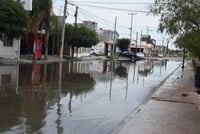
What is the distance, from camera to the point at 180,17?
20.8 meters

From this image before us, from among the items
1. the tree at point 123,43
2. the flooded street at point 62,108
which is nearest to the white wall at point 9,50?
the flooded street at point 62,108

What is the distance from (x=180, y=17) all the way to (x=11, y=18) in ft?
69.9

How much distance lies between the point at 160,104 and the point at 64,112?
15.4 ft

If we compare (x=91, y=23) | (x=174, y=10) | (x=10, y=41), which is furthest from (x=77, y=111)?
(x=91, y=23)

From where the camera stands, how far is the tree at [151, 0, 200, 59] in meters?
19.7

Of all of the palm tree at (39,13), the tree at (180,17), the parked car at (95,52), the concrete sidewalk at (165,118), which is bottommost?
the concrete sidewalk at (165,118)

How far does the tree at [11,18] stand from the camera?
37594mm

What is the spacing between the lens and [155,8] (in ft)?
71.4

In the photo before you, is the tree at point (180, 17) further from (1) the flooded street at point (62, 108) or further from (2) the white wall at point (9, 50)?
(2) the white wall at point (9, 50)

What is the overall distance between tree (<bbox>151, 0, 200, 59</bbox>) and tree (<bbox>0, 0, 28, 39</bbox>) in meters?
18.8

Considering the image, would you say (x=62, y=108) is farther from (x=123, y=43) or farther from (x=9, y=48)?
(x=123, y=43)

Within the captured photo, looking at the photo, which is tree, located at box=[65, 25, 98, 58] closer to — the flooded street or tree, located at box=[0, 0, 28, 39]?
tree, located at box=[0, 0, 28, 39]

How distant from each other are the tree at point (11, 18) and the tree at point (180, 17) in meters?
18.8

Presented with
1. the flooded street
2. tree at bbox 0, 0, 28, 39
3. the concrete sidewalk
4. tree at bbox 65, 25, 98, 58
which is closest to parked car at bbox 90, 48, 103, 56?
tree at bbox 65, 25, 98, 58
